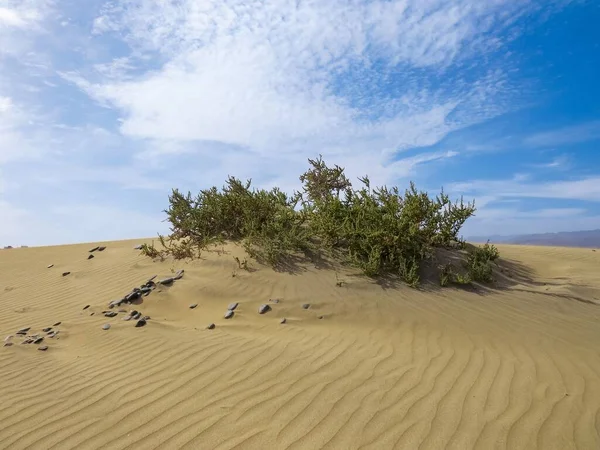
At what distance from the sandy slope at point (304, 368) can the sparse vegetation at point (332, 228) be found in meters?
0.66

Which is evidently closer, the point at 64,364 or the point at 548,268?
the point at 64,364

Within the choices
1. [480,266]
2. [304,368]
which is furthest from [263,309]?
[480,266]

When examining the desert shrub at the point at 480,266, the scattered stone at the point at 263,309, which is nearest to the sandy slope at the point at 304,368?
the scattered stone at the point at 263,309

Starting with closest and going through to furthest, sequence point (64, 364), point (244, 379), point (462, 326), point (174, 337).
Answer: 1. point (244, 379)
2. point (64, 364)
3. point (174, 337)
4. point (462, 326)

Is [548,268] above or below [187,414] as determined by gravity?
above

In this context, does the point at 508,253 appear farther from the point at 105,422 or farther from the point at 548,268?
the point at 105,422

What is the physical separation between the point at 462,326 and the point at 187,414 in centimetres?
414

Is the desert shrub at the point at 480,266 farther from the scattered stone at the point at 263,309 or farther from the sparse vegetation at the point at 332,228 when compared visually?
the scattered stone at the point at 263,309

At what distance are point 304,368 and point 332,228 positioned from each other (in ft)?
14.6

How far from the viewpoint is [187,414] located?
11.3ft

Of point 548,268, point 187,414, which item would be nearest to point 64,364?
point 187,414

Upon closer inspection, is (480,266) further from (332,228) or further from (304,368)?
(304,368)

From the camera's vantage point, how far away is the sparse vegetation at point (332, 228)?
8.04m

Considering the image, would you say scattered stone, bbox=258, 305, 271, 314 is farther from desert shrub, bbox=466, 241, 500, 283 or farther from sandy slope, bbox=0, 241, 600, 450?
desert shrub, bbox=466, 241, 500, 283
